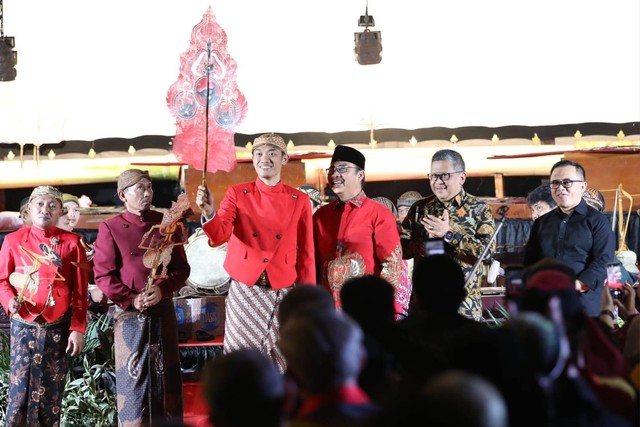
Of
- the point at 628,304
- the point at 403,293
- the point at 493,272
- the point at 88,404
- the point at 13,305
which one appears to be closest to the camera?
the point at 628,304

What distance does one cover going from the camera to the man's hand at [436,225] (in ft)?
15.2

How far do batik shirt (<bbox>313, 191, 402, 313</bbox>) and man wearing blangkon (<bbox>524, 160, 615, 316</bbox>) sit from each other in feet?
2.27

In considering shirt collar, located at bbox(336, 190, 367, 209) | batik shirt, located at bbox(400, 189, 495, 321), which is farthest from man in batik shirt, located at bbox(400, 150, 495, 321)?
shirt collar, located at bbox(336, 190, 367, 209)

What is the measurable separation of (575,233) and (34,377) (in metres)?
2.76

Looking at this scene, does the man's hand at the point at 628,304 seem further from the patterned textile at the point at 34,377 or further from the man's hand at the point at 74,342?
the patterned textile at the point at 34,377

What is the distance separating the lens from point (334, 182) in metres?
4.95

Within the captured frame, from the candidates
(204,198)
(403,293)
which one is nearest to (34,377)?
(204,198)

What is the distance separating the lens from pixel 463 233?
4.79 m

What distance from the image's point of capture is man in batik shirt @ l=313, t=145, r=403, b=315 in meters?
4.77

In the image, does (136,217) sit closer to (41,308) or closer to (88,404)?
(41,308)

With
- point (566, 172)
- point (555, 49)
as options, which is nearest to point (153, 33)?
point (555, 49)

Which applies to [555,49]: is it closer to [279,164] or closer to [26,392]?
[279,164]

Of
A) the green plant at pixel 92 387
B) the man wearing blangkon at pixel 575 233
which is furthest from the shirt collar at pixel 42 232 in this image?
the man wearing blangkon at pixel 575 233

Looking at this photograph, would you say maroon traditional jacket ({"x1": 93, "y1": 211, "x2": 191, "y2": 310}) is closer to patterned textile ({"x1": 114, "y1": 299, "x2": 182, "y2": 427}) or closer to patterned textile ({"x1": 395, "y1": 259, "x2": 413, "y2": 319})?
patterned textile ({"x1": 114, "y1": 299, "x2": 182, "y2": 427})
